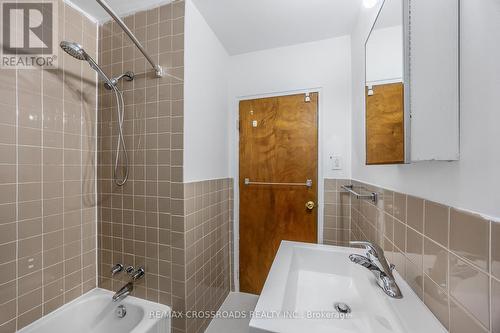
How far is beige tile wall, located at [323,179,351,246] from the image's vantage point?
1631mm

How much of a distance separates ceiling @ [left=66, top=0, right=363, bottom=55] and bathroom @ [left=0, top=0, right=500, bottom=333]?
1cm

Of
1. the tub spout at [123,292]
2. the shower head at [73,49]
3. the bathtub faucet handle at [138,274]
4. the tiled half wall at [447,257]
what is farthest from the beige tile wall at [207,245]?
the tiled half wall at [447,257]

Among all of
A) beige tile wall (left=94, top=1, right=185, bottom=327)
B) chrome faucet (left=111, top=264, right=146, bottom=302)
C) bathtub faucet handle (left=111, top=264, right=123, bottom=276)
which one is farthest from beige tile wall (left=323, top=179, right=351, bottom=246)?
bathtub faucet handle (left=111, top=264, right=123, bottom=276)

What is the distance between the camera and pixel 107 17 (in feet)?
4.71

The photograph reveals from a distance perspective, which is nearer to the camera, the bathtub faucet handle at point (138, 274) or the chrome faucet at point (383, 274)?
the chrome faucet at point (383, 274)

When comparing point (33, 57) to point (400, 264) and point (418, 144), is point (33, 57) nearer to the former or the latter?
point (418, 144)

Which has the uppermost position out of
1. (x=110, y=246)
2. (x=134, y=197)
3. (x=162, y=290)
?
(x=134, y=197)

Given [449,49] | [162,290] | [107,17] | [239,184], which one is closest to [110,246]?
[162,290]

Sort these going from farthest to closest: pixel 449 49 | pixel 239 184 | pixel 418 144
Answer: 1. pixel 239 184
2. pixel 418 144
3. pixel 449 49

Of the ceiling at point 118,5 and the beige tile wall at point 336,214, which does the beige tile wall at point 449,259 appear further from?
the ceiling at point 118,5

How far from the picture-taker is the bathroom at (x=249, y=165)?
1.77 ft

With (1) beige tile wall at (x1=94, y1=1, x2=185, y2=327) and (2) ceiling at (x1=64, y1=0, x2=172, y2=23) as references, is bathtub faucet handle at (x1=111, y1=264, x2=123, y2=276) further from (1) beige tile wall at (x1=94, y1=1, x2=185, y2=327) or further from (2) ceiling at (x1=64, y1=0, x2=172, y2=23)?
(2) ceiling at (x1=64, y1=0, x2=172, y2=23)

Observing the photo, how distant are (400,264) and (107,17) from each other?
2357mm

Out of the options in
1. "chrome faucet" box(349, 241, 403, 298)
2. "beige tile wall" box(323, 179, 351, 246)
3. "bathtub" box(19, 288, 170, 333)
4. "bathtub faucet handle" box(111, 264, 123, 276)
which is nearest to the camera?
"chrome faucet" box(349, 241, 403, 298)
